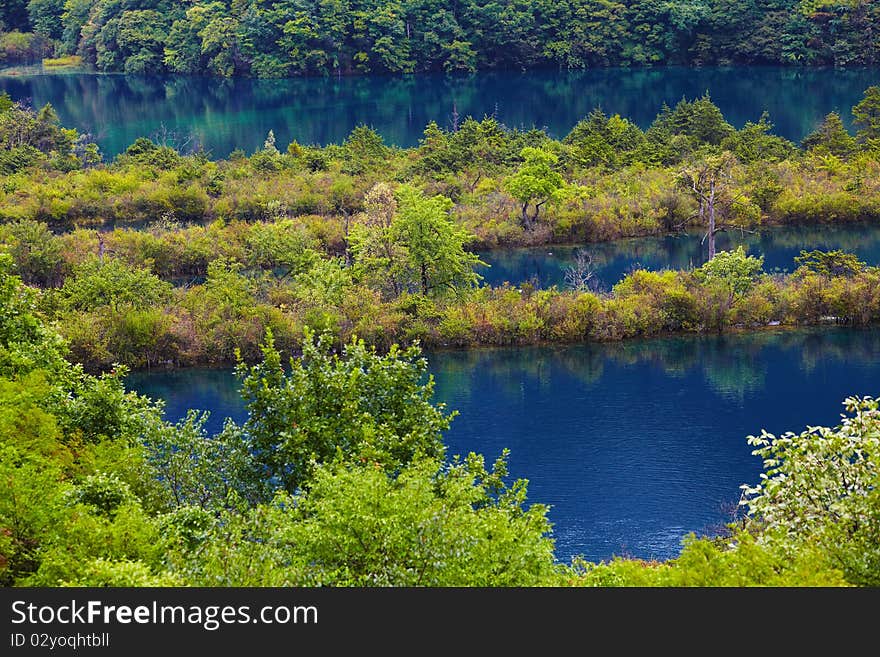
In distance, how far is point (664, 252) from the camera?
7338cm

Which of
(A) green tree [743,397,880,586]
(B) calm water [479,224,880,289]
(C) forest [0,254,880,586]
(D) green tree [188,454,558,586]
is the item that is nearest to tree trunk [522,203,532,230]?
(B) calm water [479,224,880,289]

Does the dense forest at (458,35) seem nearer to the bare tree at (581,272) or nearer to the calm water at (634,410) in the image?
the bare tree at (581,272)

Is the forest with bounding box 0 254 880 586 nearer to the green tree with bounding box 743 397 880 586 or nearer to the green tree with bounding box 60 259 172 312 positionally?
the green tree with bounding box 743 397 880 586

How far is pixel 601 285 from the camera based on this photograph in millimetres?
65188

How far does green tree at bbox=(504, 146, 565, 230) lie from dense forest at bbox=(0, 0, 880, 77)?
2789 inches

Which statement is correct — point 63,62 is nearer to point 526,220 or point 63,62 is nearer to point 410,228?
point 526,220

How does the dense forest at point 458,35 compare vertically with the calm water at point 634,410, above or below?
above

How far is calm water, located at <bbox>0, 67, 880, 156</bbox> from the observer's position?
112 m

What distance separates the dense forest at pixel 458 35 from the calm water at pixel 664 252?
67.9m

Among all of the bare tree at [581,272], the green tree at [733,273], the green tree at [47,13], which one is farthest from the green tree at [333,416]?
the green tree at [47,13]

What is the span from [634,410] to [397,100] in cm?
8568

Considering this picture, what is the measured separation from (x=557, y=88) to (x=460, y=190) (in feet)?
176

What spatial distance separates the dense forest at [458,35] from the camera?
13850 cm

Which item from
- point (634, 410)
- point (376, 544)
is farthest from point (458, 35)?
point (376, 544)
